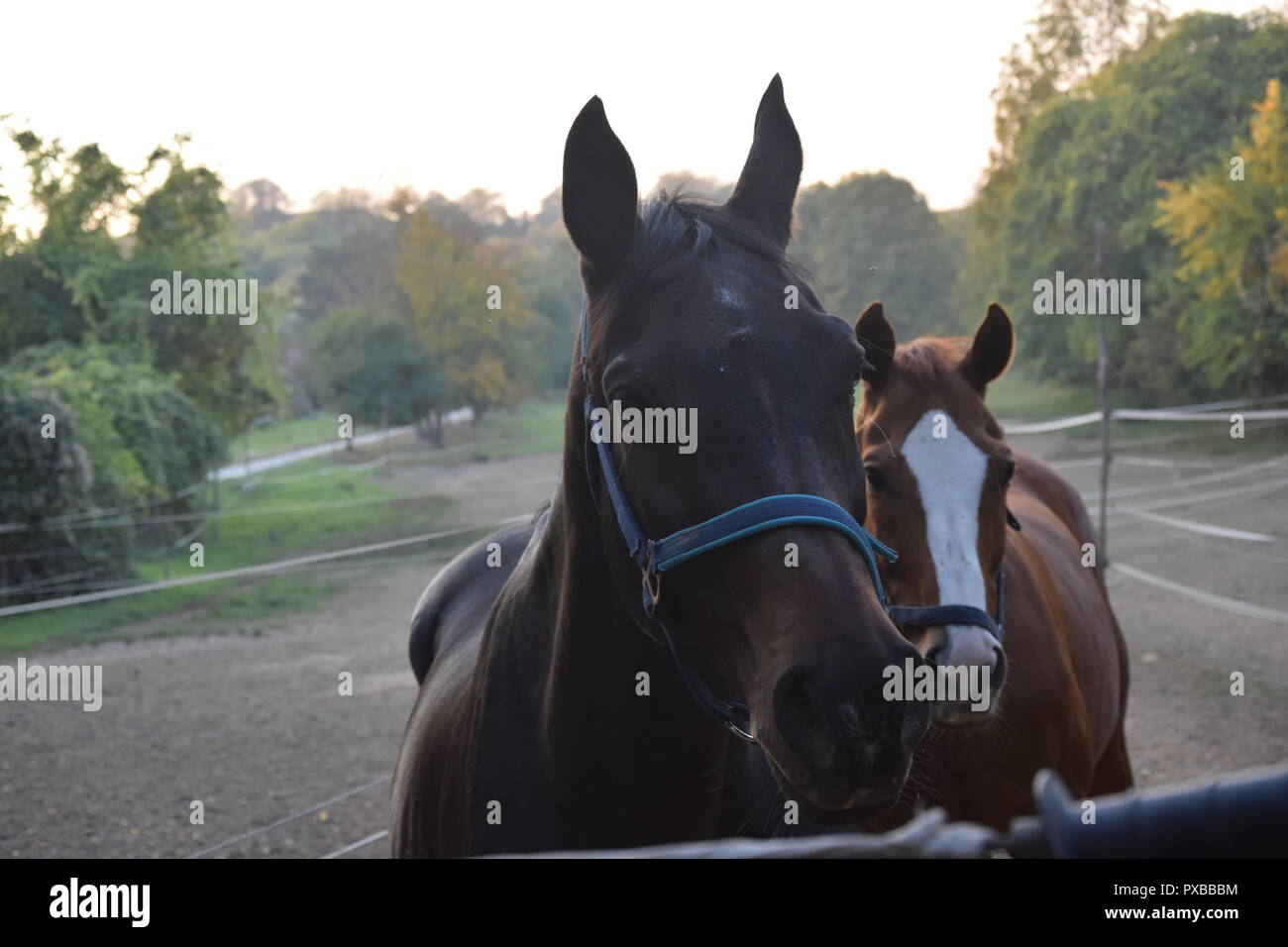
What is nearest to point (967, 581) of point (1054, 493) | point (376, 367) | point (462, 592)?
point (462, 592)

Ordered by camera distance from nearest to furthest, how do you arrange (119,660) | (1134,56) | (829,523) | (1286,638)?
(829,523) → (1286,638) → (119,660) → (1134,56)

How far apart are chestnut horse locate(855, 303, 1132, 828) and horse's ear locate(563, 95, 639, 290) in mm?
1057

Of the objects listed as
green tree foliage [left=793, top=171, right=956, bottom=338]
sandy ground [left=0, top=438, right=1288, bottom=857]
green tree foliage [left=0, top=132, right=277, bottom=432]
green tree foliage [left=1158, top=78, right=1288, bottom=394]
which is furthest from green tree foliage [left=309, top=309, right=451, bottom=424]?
green tree foliage [left=1158, top=78, right=1288, bottom=394]

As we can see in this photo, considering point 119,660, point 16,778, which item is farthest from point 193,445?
point 16,778

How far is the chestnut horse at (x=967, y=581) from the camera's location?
2.60 metres

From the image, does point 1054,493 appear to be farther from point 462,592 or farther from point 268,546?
point 268,546

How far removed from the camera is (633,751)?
1693 mm

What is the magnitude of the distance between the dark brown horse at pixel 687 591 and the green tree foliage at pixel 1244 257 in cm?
1786

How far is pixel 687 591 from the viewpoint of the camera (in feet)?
4.84

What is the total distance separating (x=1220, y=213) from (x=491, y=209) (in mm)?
32171

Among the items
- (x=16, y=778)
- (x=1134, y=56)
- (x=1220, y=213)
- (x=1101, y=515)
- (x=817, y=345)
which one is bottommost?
(x=16, y=778)

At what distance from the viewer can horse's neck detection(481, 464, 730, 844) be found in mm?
1692

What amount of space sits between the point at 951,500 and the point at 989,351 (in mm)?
695
